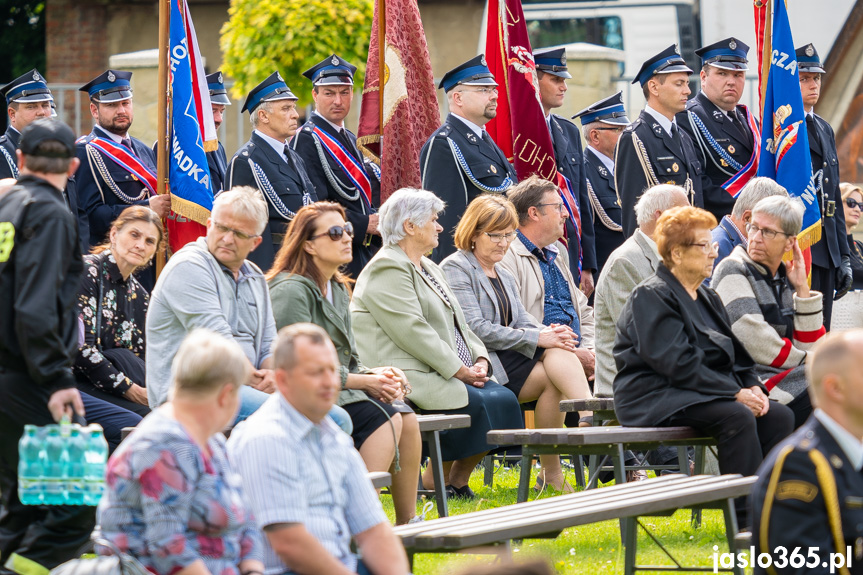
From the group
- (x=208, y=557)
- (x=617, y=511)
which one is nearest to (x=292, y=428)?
(x=208, y=557)

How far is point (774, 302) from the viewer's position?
7043mm

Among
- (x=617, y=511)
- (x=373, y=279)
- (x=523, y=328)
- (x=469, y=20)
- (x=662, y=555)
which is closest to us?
(x=617, y=511)

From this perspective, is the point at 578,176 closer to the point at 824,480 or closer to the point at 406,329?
the point at 406,329

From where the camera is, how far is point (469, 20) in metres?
18.3

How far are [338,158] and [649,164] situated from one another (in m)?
2.04

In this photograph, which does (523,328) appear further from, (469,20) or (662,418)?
(469,20)

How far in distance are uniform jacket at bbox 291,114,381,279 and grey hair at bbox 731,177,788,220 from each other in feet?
8.14

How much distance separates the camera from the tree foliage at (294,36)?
1245 centimetres

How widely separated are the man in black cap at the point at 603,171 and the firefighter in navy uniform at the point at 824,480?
6149 mm

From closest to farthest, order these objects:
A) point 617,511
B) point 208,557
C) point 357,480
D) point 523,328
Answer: point 208,557
point 357,480
point 617,511
point 523,328

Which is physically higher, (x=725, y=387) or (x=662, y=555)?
(x=725, y=387)

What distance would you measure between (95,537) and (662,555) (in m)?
3.00

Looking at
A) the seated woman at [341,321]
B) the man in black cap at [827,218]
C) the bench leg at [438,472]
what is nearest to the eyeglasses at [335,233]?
the seated woman at [341,321]

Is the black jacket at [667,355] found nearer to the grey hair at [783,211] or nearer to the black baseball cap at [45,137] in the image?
the grey hair at [783,211]
